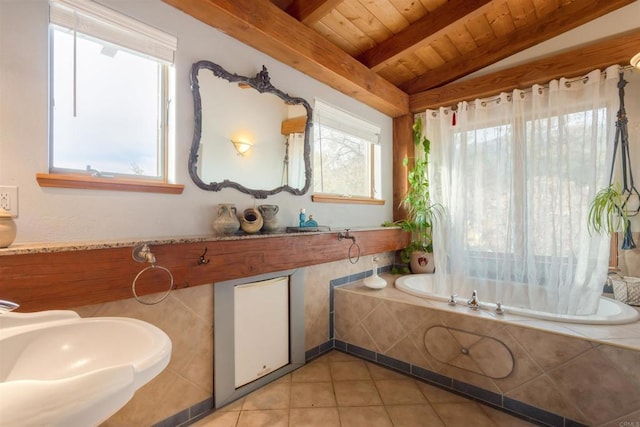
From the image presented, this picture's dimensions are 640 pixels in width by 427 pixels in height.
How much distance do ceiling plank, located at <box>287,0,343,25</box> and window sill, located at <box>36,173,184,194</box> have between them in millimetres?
Answer: 1425

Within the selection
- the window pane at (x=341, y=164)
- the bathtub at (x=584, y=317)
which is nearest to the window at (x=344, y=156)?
the window pane at (x=341, y=164)

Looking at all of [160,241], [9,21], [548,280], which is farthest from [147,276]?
[548,280]

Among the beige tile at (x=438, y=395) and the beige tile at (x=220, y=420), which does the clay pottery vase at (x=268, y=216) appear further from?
the beige tile at (x=438, y=395)

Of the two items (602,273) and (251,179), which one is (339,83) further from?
(602,273)

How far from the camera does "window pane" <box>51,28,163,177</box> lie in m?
1.21

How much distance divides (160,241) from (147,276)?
16cm

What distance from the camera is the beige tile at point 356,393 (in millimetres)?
1722

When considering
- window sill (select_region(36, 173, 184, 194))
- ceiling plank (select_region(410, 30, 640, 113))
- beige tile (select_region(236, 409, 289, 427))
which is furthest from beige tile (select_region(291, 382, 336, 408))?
ceiling plank (select_region(410, 30, 640, 113))

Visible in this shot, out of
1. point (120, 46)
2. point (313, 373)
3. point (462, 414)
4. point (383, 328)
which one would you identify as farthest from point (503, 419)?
point (120, 46)

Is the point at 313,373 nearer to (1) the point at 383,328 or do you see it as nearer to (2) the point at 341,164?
(1) the point at 383,328

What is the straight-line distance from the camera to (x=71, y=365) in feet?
2.82

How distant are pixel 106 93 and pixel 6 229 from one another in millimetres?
721

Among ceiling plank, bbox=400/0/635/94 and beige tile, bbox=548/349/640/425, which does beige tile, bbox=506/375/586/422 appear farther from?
ceiling plank, bbox=400/0/635/94

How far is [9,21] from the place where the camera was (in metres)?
1.08
